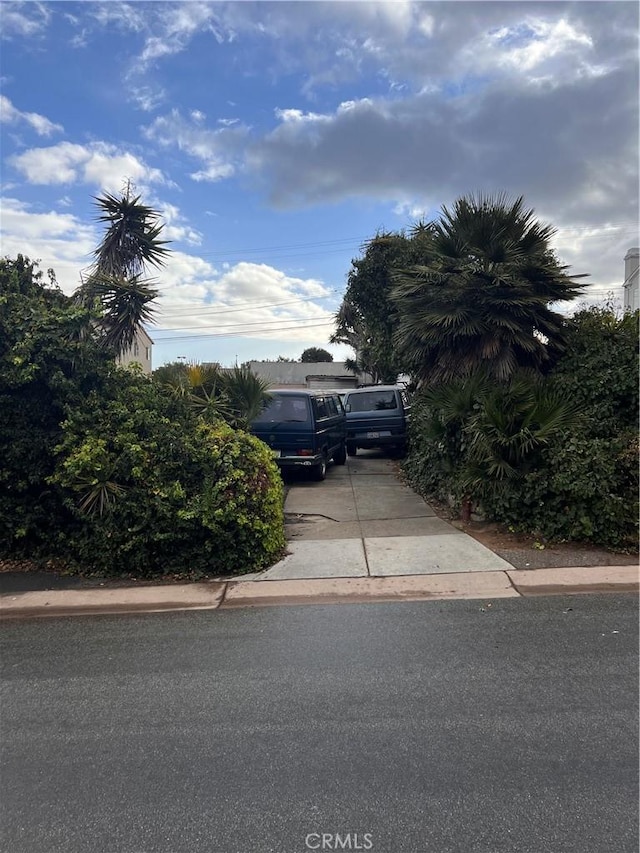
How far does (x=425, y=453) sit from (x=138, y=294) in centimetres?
529

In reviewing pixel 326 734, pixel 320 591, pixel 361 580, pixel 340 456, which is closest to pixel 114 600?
pixel 320 591

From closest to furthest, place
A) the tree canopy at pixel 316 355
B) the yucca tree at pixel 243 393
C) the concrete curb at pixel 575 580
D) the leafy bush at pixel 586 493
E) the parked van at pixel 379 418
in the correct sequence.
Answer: the concrete curb at pixel 575 580, the leafy bush at pixel 586 493, the yucca tree at pixel 243 393, the parked van at pixel 379 418, the tree canopy at pixel 316 355

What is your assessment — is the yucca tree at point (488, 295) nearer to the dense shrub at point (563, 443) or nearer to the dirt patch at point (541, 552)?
the dense shrub at point (563, 443)

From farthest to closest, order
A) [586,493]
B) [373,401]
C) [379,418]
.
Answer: [373,401], [379,418], [586,493]

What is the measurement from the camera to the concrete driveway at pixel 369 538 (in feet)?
20.0

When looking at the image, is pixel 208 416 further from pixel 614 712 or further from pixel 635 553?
pixel 614 712

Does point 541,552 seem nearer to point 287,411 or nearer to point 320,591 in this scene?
point 320,591

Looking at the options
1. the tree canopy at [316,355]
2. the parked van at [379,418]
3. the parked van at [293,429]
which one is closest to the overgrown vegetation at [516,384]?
the parked van at [293,429]

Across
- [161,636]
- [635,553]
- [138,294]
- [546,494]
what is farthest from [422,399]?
[161,636]

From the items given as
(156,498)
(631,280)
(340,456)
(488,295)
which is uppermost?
(631,280)

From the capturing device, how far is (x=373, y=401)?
14.5m

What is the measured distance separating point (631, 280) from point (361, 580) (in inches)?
659

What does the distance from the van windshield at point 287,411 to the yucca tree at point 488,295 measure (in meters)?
2.48

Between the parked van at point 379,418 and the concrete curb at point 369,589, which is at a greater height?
the parked van at point 379,418
